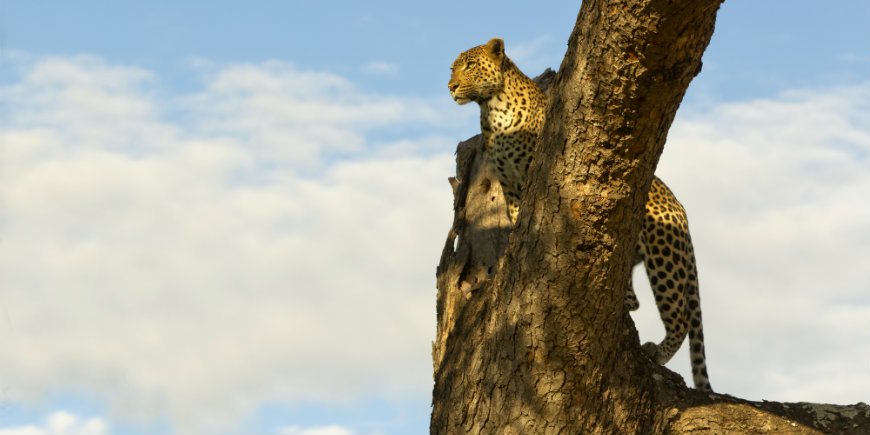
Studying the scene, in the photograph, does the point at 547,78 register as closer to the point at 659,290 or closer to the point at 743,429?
the point at 659,290

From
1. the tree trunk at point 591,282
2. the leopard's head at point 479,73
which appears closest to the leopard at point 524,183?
the leopard's head at point 479,73

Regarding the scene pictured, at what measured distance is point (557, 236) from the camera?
6.43 metres

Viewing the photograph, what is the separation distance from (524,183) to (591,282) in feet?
8.24

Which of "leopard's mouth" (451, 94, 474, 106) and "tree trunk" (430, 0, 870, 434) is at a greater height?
"leopard's mouth" (451, 94, 474, 106)

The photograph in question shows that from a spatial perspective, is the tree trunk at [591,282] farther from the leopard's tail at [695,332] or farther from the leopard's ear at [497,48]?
the leopard's ear at [497,48]

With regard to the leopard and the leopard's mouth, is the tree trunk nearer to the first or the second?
the leopard

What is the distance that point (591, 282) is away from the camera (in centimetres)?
652

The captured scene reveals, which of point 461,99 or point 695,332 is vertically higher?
point 461,99

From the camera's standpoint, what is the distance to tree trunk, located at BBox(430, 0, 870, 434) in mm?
5773

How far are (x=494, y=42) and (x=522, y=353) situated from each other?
499 centimetres

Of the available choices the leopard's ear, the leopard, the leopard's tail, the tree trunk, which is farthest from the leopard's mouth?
the tree trunk

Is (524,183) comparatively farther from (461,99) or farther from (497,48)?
(497,48)

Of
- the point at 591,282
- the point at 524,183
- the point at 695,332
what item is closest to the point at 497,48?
the point at 524,183

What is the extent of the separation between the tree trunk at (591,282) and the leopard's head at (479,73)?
326 centimetres
